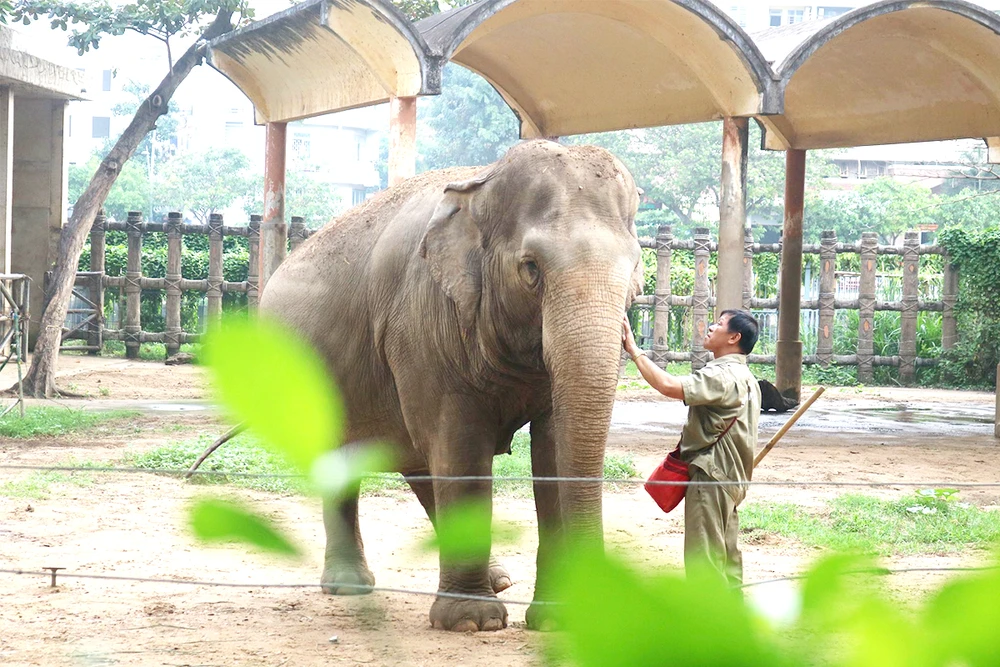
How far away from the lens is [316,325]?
5.51 meters

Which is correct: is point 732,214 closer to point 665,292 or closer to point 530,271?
point 530,271

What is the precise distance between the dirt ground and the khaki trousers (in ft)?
0.91

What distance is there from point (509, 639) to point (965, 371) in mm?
14055

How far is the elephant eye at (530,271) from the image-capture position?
4297 mm

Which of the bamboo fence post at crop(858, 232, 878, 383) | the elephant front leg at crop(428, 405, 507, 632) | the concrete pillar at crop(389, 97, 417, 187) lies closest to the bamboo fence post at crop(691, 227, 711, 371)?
the bamboo fence post at crop(858, 232, 878, 383)

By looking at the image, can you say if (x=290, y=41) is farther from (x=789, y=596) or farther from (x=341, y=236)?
(x=789, y=596)

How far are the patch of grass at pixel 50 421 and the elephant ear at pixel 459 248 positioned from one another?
17.8ft

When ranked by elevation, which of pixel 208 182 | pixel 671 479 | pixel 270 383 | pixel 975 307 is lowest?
pixel 671 479

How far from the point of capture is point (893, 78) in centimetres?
1109

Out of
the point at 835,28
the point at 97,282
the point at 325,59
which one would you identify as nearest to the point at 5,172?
the point at 97,282

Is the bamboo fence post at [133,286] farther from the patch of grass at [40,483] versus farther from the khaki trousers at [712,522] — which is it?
the khaki trousers at [712,522]

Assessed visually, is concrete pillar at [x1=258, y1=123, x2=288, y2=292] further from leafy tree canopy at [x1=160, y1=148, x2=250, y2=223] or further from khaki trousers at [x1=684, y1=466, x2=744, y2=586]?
leafy tree canopy at [x1=160, y1=148, x2=250, y2=223]

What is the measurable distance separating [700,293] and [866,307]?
2.42 meters

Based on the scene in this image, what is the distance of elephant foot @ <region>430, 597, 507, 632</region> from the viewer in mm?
4668
